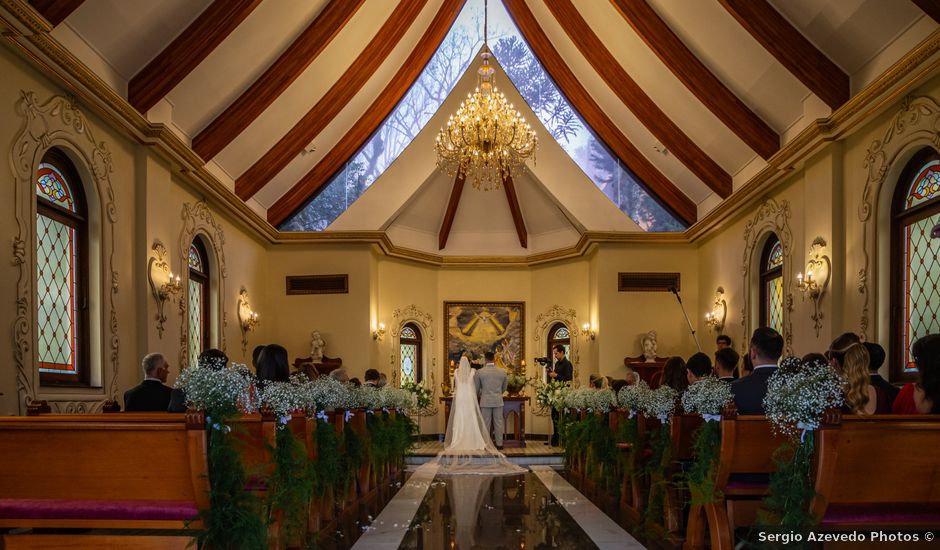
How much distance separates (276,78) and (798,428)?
9220 mm

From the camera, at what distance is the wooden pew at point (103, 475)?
388 cm

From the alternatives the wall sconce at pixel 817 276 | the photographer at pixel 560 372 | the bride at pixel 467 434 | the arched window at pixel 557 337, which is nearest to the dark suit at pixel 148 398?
the bride at pixel 467 434

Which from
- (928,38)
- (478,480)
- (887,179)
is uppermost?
(928,38)

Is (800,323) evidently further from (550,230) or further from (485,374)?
(550,230)

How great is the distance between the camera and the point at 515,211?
17.9 metres

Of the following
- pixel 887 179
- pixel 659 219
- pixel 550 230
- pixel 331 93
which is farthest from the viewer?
pixel 550 230

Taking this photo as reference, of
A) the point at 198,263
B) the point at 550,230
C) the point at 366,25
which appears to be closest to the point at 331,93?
the point at 366,25

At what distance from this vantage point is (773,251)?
1231cm

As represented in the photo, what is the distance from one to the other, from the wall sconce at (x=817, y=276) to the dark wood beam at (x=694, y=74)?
1.86 meters

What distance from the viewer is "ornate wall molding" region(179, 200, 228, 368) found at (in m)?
11.0

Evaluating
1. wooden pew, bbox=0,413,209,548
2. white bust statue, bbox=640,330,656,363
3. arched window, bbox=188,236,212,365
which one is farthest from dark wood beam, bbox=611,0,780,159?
wooden pew, bbox=0,413,209,548

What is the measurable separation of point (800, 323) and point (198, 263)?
8.30 m

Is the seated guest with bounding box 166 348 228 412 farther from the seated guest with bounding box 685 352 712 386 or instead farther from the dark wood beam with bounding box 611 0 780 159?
the dark wood beam with bounding box 611 0 780 159

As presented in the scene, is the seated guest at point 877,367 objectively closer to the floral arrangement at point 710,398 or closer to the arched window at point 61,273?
the floral arrangement at point 710,398
